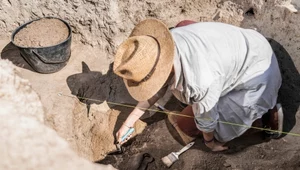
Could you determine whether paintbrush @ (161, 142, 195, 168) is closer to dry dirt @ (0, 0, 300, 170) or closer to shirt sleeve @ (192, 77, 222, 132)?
dry dirt @ (0, 0, 300, 170)

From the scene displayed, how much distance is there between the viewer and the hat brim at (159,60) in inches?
77.5

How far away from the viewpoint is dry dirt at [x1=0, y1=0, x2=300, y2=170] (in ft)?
9.28

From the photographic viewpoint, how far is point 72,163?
6.64ft

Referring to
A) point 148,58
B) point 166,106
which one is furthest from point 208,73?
point 166,106

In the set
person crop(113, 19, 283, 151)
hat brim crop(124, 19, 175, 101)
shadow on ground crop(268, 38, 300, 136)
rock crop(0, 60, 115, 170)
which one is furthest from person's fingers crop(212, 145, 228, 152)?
rock crop(0, 60, 115, 170)

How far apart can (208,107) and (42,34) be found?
1.55m

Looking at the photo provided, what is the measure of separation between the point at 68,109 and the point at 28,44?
2.07 feet

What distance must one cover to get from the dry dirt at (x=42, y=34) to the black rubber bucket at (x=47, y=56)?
4 cm

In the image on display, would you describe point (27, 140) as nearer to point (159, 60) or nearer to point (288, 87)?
point (159, 60)

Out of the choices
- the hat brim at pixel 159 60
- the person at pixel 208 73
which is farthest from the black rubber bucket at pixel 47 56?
the hat brim at pixel 159 60

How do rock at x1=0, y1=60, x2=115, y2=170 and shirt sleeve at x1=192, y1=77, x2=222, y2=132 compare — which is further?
shirt sleeve at x1=192, y1=77, x2=222, y2=132

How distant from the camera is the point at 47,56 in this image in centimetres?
291

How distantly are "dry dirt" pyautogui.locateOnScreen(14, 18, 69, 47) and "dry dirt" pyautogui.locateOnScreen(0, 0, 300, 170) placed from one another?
127 mm

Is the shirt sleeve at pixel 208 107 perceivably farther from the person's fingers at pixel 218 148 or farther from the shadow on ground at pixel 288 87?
the shadow on ground at pixel 288 87
